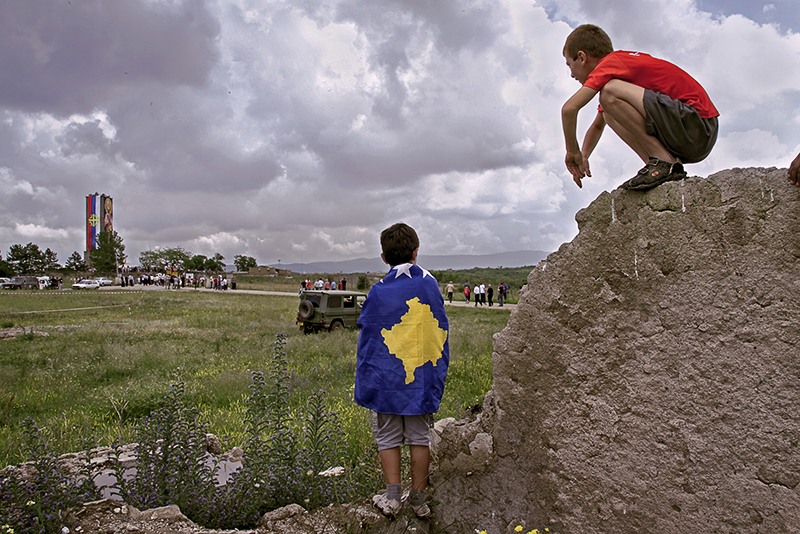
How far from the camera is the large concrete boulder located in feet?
6.71

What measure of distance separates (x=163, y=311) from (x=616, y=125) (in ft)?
81.9

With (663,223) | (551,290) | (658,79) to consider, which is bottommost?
(551,290)

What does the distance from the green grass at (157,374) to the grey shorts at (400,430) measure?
160 cm

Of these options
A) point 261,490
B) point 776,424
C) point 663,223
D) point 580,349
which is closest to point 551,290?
point 580,349

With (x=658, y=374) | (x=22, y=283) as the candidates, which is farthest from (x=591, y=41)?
(x=22, y=283)

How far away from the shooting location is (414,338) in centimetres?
271

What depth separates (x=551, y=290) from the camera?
2.56 metres

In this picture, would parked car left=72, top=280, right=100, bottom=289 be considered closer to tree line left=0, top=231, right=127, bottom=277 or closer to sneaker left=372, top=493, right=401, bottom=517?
tree line left=0, top=231, right=127, bottom=277

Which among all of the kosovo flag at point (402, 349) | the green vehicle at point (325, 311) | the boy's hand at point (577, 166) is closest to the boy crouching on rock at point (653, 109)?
the boy's hand at point (577, 166)

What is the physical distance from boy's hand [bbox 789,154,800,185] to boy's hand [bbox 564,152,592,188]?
861mm

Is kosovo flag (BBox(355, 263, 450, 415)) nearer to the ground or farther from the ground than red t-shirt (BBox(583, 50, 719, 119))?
nearer to the ground

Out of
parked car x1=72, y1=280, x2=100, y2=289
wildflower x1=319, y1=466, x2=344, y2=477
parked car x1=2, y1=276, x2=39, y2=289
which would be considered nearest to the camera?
wildflower x1=319, y1=466, x2=344, y2=477

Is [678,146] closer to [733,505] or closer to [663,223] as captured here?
[663,223]

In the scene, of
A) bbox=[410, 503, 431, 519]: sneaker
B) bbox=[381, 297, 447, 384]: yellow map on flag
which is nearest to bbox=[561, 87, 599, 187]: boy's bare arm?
bbox=[381, 297, 447, 384]: yellow map on flag
